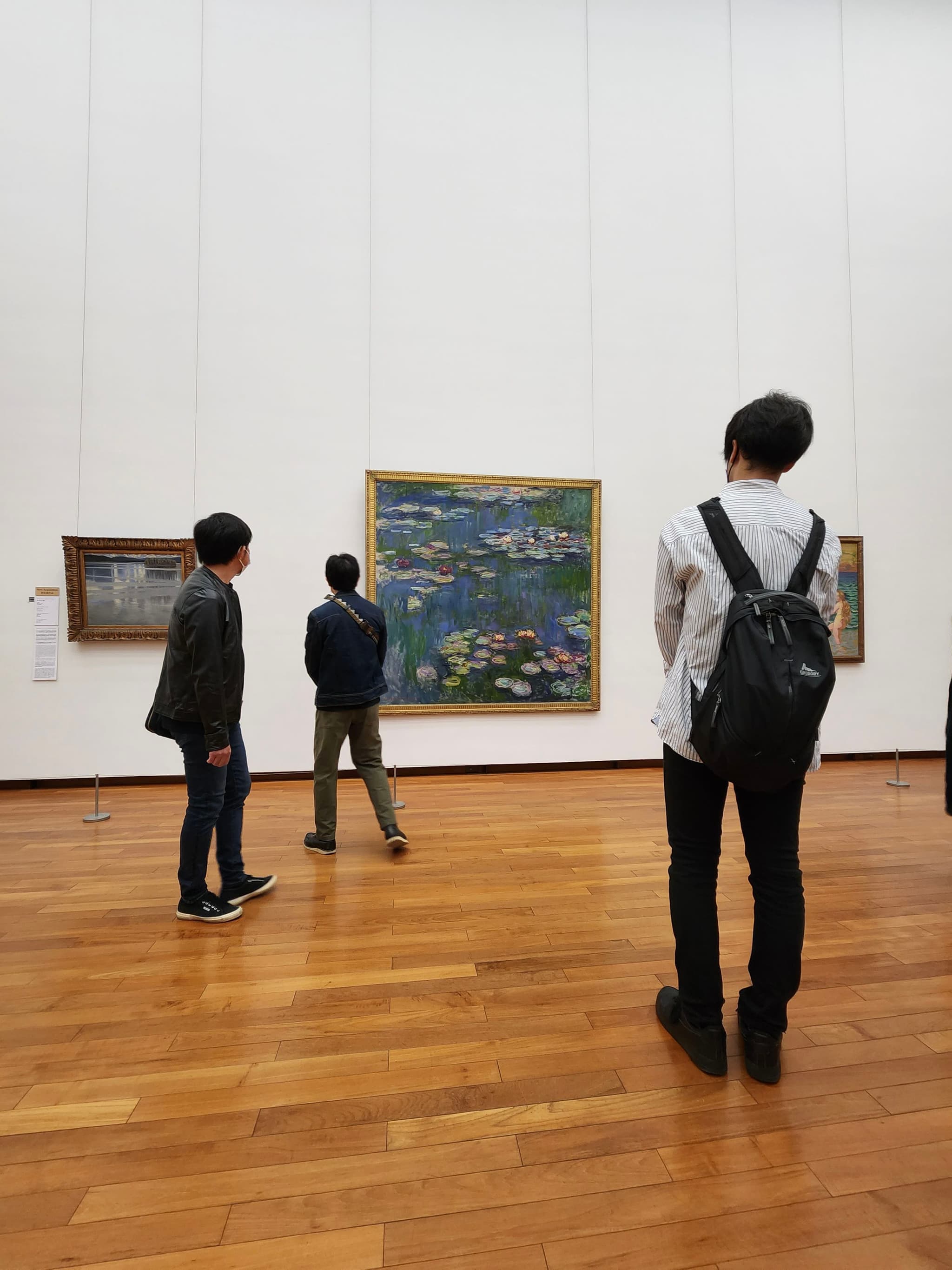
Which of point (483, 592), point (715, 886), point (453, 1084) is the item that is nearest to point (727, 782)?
point (715, 886)

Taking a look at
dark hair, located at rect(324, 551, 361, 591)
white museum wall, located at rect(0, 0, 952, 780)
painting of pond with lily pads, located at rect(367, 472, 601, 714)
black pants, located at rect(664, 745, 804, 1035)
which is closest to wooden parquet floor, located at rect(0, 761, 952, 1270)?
black pants, located at rect(664, 745, 804, 1035)

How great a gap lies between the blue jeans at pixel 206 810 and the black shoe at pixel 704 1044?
2.09m

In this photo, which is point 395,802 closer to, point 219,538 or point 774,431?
point 219,538

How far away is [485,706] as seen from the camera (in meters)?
6.26

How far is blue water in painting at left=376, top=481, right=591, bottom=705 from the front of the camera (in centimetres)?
614

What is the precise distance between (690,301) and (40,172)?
609 centimetres

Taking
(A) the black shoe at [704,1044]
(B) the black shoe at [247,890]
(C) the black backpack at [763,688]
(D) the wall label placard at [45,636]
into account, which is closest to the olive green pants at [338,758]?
(B) the black shoe at [247,890]

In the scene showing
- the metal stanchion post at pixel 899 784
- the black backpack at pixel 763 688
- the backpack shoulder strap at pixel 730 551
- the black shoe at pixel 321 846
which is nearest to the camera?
the black backpack at pixel 763 688

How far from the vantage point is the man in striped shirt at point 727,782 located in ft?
5.94

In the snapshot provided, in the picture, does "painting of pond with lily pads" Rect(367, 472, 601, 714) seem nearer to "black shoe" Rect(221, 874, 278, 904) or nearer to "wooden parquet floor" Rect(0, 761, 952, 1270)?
"wooden parquet floor" Rect(0, 761, 952, 1270)

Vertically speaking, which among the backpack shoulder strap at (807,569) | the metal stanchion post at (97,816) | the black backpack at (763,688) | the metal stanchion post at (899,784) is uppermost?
the backpack shoulder strap at (807,569)

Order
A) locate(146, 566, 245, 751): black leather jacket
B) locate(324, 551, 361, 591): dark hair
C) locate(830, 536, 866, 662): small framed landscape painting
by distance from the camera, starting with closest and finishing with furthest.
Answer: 1. locate(146, 566, 245, 751): black leather jacket
2. locate(324, 551, 361, 591): dark hair
3. locate(830, 536, 866, 662): small framed landscape painting

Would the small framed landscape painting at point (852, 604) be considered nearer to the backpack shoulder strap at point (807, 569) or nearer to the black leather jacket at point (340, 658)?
the black leather jacket at point (340, 658)

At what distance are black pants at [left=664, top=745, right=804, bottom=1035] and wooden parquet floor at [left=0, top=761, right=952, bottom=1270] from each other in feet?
0.82
